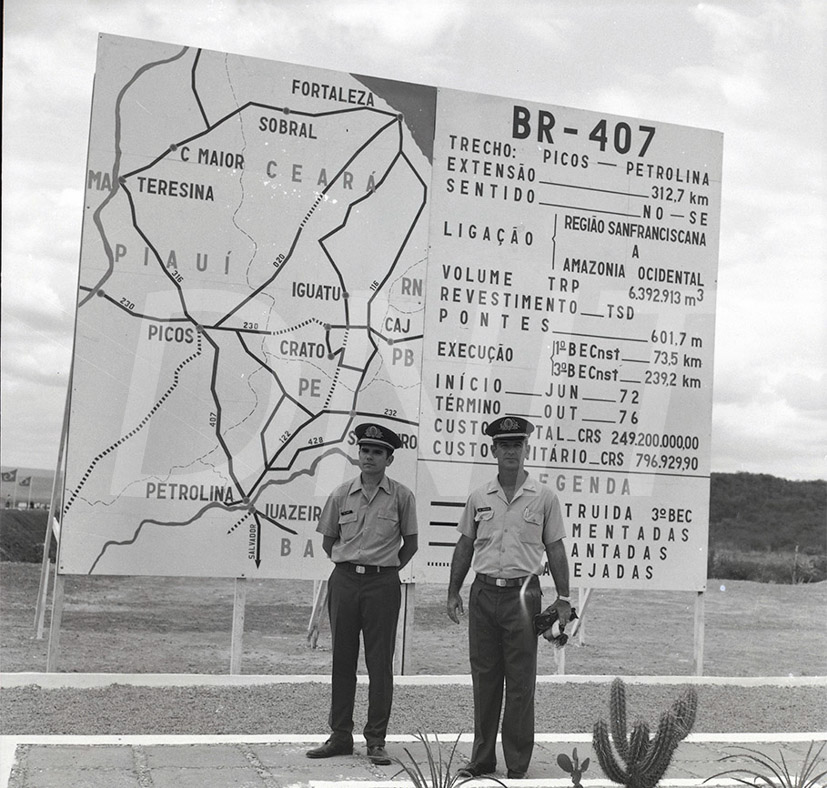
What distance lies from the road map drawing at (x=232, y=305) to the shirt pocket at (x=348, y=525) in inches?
52.6

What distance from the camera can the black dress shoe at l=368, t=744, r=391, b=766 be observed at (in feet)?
15.2

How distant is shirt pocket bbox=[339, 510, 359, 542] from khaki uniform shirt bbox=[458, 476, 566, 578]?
0.57m

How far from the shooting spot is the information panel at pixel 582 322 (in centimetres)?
656

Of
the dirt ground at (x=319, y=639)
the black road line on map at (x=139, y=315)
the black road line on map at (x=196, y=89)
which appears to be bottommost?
the dirt ground at (x=319, y=639)

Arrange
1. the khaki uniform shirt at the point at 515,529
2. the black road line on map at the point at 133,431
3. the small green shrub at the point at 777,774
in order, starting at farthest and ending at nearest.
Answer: the black road line on map at the point at 133,431 → the khaki uniform shirt at the point at 515,529 → the small green shrub at the point at 777,774

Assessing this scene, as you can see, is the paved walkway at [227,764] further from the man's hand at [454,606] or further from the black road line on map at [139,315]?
the black road line on map at [139,315]

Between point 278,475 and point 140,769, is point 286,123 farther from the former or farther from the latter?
point 140,769

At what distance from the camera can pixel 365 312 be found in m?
6.38

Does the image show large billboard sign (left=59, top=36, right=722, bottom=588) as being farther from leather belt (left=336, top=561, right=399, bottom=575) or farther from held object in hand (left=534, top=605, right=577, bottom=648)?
held object in hand (left=534, top=605, right=577, bottom=648)

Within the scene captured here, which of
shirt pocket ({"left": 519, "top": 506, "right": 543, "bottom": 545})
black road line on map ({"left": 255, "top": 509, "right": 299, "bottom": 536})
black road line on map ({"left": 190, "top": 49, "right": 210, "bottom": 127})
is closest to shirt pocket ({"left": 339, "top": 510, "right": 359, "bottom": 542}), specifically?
shirt pocket ({"left": 519, "top": 506, "right": 543, "bottom": 545})

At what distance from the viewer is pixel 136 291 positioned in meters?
5.96

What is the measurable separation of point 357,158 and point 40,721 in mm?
3602

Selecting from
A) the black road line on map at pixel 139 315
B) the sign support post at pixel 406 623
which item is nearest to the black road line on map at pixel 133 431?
the black road line on map at pixel 139 315

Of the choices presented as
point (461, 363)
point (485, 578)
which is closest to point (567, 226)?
point (461, 363)
